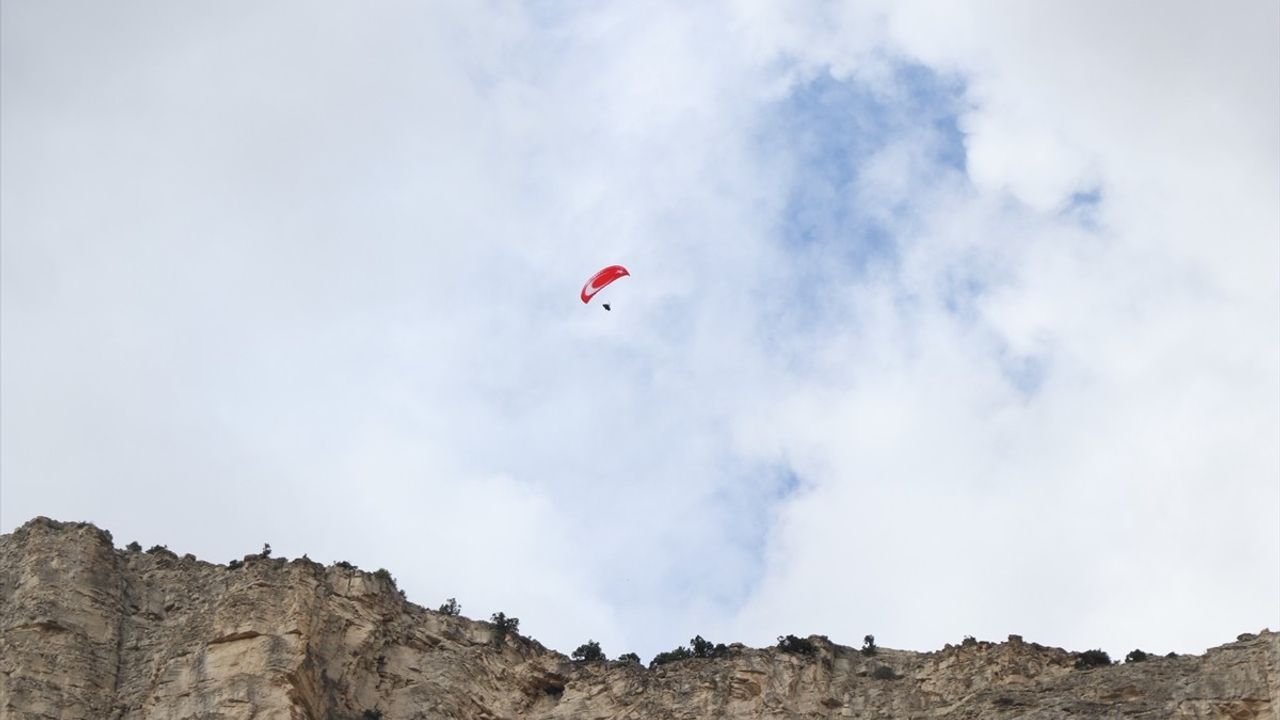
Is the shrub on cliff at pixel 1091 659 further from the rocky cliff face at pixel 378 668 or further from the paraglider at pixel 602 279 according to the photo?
the paraglider at pixel 602 279

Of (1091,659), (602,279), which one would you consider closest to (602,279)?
(602,279)

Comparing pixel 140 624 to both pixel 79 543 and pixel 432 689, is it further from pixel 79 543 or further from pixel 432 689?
pixel 432 689

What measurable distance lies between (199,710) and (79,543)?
8993 millimetres

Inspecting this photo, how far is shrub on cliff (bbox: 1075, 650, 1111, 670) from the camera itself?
2066 inches

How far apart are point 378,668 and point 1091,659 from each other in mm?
21332

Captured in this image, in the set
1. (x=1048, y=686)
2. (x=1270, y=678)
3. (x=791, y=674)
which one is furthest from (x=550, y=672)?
(x=1270, y=678)

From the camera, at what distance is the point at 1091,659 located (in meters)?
52.7

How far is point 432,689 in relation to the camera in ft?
183

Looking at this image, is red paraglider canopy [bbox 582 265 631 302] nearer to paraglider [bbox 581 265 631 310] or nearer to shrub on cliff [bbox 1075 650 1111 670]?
paraglider [bbox 581 265 631 310]

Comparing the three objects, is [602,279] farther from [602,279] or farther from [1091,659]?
[1091,659]

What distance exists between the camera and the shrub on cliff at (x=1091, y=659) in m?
52.5

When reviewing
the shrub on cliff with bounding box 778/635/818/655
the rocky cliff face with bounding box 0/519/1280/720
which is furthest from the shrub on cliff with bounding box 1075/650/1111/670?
the shrub on cliff with bounding box 778/635/818/655

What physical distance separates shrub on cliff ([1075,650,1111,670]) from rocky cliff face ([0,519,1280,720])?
0.34 meters

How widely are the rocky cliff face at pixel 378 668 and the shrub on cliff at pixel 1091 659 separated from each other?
1.11 feet
